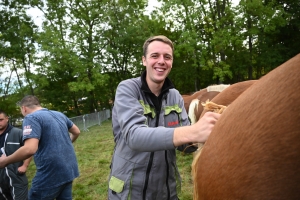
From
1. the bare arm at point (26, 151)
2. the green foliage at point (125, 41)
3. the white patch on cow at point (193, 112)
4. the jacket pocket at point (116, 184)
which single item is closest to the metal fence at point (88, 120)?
the green foliage at point (125, 41)

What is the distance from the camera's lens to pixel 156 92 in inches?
79.0

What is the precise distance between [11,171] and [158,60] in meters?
2.99

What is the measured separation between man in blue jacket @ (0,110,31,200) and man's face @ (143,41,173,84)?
2.61m

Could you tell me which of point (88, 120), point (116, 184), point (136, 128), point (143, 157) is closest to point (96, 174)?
point (116, 184)

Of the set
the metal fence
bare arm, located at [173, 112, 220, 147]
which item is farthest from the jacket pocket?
the metal fence

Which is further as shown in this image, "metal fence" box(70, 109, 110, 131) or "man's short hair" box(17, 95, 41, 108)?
"metal fence" box(70, 109, 110, 131)

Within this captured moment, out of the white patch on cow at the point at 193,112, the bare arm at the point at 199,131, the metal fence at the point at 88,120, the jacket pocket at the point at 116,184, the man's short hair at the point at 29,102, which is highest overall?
the man's short hair at the point at 29,102

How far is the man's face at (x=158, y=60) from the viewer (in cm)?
187

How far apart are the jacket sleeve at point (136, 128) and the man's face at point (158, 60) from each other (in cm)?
20

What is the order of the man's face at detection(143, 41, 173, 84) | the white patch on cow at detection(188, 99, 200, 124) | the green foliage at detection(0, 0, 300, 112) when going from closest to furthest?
the man's face at detection(143, 41, 173, 84)
the white patch on cow at detection(188, 99, 200, 124)
the green foliage at detection(0, 0, 300, 112)

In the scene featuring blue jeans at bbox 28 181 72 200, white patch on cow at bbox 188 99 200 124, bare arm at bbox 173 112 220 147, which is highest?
bare arm at bbox 173 112 220 147

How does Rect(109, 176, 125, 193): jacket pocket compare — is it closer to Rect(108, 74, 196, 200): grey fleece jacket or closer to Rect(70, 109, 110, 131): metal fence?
Rect(108, 74, 196, 200): grey fleece jacket

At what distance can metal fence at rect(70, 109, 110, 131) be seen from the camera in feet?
49.7

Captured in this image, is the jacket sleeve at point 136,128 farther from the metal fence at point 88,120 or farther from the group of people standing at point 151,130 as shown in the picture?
the metal fence at point 88,120
